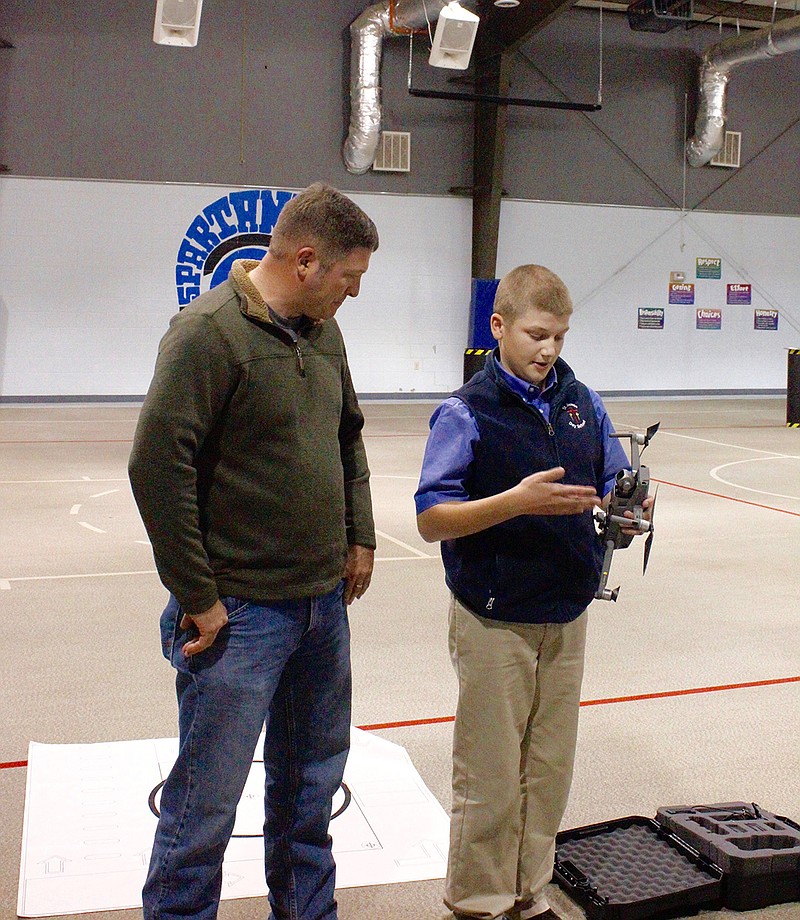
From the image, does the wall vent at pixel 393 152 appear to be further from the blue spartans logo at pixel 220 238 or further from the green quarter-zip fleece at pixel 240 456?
the green quarter-zip fleece at pixel 240 456

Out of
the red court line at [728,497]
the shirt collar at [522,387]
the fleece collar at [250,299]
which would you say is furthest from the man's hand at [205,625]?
the red court line at [728,497]

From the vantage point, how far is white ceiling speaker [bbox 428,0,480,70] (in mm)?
11203

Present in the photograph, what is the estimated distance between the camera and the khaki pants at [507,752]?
88.6 inches

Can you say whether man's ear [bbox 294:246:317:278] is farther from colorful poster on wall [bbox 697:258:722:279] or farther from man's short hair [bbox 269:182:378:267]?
colorful poster on wall [bbox 697:258:722:279]

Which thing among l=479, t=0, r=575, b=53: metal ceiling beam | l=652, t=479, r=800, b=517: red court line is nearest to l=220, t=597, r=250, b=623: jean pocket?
l=652, t=479, r=800, b=517: red court line

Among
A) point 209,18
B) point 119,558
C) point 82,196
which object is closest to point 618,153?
point 209,18

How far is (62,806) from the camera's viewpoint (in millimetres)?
3035

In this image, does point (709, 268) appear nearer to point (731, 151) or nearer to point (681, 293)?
point (681, 293)

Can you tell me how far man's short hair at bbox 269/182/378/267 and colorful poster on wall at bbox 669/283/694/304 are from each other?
16669mm

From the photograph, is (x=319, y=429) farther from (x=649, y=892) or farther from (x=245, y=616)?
(x=649, y=892)

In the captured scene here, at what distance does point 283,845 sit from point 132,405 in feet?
45.2

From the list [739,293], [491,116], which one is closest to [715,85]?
[739,293]

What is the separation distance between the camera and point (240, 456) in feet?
6.50

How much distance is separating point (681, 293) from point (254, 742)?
1704cm
